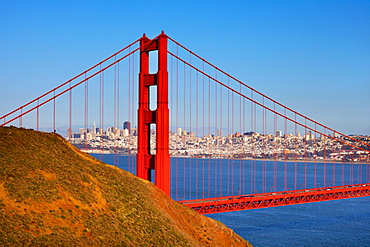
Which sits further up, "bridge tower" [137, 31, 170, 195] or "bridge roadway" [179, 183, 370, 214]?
"bridge tower" [137, 31, 170, 195]

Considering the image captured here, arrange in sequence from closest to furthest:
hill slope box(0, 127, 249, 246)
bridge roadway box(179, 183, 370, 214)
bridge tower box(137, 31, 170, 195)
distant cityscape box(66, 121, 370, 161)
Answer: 1. hill slope box(0, 127, 249, 246)
2. bridge tower box(137, 31, 170, 195)
3. bridge roadway box(179, 183, 370, 214)
4. distant cityscape box(66, 121, 370, 161)

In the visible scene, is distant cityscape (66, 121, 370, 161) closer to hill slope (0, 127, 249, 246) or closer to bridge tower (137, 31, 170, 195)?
bridge tower (137, 31, 170, 195)

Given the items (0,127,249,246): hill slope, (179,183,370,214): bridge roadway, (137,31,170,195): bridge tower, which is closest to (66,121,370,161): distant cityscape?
(179,183,370,214): bridge roadway

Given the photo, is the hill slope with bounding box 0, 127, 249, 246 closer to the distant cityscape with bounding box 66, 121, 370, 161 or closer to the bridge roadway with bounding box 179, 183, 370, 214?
the bridge roadway with bounding box 179, 183, 370, 214

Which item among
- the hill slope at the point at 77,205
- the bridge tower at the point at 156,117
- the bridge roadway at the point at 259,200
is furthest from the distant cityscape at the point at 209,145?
the hill slope at the point at 77,205

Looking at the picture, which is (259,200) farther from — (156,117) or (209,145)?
(209,145)

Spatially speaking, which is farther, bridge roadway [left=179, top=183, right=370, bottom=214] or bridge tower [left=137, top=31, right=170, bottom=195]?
bridge roadway [left=179, top=183, right=370, bottom=214]

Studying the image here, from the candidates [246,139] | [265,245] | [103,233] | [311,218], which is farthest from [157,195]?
[246,139]

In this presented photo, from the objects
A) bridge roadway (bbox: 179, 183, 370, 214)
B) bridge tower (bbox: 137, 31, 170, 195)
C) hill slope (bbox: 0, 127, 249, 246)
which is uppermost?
bridge tower (bbox: 137, 31, 170, 195)

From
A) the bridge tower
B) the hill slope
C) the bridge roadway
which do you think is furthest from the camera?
the bridge roadway
